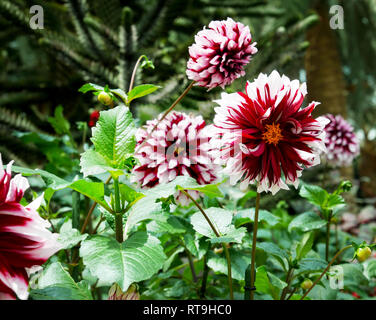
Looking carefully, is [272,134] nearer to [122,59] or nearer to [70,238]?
[70,238]

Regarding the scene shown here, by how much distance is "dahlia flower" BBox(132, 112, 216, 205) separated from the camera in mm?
428

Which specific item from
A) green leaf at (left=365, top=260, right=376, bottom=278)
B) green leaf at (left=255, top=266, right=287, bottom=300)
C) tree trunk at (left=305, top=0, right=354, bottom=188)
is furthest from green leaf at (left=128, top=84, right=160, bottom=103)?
A: tree trunk at (left=305, top=0, right=354, bottom=188)

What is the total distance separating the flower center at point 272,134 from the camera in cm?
32

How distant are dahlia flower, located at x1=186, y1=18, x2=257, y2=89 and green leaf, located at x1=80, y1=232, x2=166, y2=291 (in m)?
0.19

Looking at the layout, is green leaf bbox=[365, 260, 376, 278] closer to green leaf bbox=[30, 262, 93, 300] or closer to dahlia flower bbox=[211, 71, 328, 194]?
dahlia flower bbox=[211, 71, 328, 194]

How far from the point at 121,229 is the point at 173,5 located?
4.86 ft

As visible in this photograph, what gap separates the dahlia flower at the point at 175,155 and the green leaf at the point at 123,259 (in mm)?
126

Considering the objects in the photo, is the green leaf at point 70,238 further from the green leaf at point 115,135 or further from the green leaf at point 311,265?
the green leaf at point 311,265

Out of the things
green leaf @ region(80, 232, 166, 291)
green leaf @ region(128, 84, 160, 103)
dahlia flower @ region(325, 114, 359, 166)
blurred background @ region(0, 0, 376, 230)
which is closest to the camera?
green leaf @ region(80, 232, 166, 291)

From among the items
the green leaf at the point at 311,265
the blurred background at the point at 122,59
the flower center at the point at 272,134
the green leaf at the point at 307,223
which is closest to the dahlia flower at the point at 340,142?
the blurred background at the point at 122,59

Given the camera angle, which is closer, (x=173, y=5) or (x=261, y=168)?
(x=261, y=168)

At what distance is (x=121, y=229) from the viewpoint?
0.34 meters
